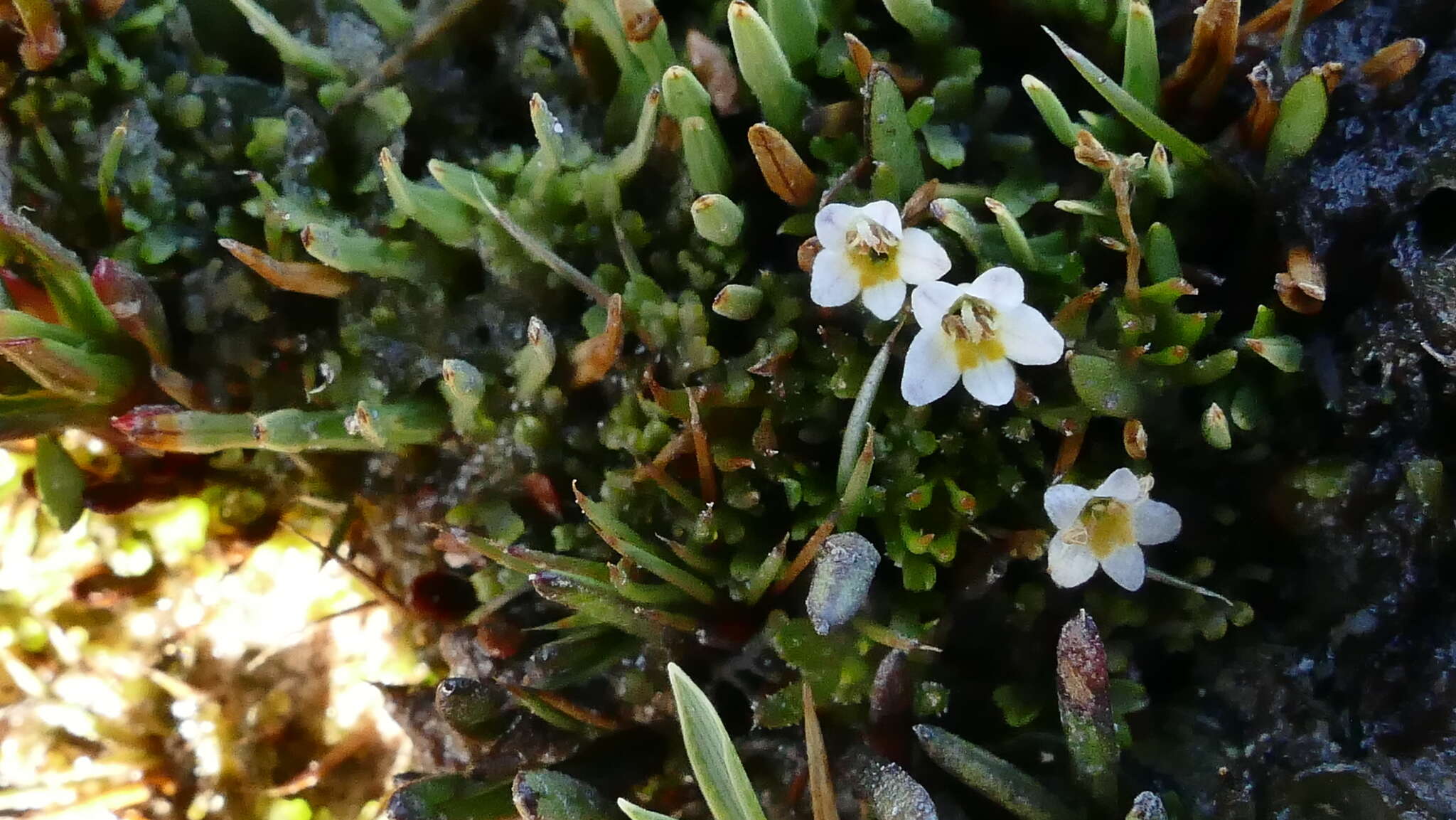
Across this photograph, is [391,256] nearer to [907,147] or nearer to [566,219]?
[566,219]

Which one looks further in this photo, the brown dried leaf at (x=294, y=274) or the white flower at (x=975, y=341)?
the brown dried leaf at (x=294, y=274)

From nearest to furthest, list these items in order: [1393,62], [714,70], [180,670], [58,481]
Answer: [1393,62] < [714,70] < [58,481] < [180,670]

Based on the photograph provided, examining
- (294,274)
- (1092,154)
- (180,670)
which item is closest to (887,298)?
(1092,154)

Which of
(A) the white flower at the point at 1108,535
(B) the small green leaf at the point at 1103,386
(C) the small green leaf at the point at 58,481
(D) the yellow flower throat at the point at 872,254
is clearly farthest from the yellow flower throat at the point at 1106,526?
(C) the small green leaf at the point at 58,481

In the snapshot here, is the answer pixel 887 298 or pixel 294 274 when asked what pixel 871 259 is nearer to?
pixel 887 298

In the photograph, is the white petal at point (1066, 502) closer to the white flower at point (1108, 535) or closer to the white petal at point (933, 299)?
the white flower at point (1108, 535)

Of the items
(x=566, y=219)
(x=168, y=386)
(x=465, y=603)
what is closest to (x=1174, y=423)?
(x=566, y=219)
